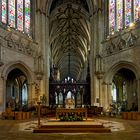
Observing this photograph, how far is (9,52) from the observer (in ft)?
85.0

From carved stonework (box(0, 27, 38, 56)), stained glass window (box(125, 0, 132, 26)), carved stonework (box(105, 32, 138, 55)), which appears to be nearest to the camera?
carved stonework (box(0, 27, 38, 56))

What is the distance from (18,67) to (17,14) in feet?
18.9

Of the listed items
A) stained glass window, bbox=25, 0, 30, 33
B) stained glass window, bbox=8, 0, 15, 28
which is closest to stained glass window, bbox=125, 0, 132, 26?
stained glass window, bbox=25, 0, 30, 33

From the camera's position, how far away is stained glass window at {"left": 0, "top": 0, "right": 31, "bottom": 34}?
26.8m

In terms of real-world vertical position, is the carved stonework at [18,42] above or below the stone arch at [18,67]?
above

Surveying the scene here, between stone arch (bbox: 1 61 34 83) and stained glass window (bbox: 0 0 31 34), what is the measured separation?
12.9 ft

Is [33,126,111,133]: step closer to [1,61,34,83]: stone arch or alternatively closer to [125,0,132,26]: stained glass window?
[1,61,34,83]: stone arch

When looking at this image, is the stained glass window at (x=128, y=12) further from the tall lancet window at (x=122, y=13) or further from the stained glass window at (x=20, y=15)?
the stained glass window at (x=20, y=15)

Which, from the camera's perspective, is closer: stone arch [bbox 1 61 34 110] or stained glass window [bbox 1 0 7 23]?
stone arch [bbox 1 61 34 110]

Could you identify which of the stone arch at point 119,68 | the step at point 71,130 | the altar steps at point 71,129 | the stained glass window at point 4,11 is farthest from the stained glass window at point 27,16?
the step at point 71,130

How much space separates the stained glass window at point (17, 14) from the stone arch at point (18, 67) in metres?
3.93

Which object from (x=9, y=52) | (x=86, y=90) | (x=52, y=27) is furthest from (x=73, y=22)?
(x=9, y=52)

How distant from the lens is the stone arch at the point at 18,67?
82.9 feet

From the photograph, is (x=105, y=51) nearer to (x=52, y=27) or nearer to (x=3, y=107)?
(x=3, y=107)
